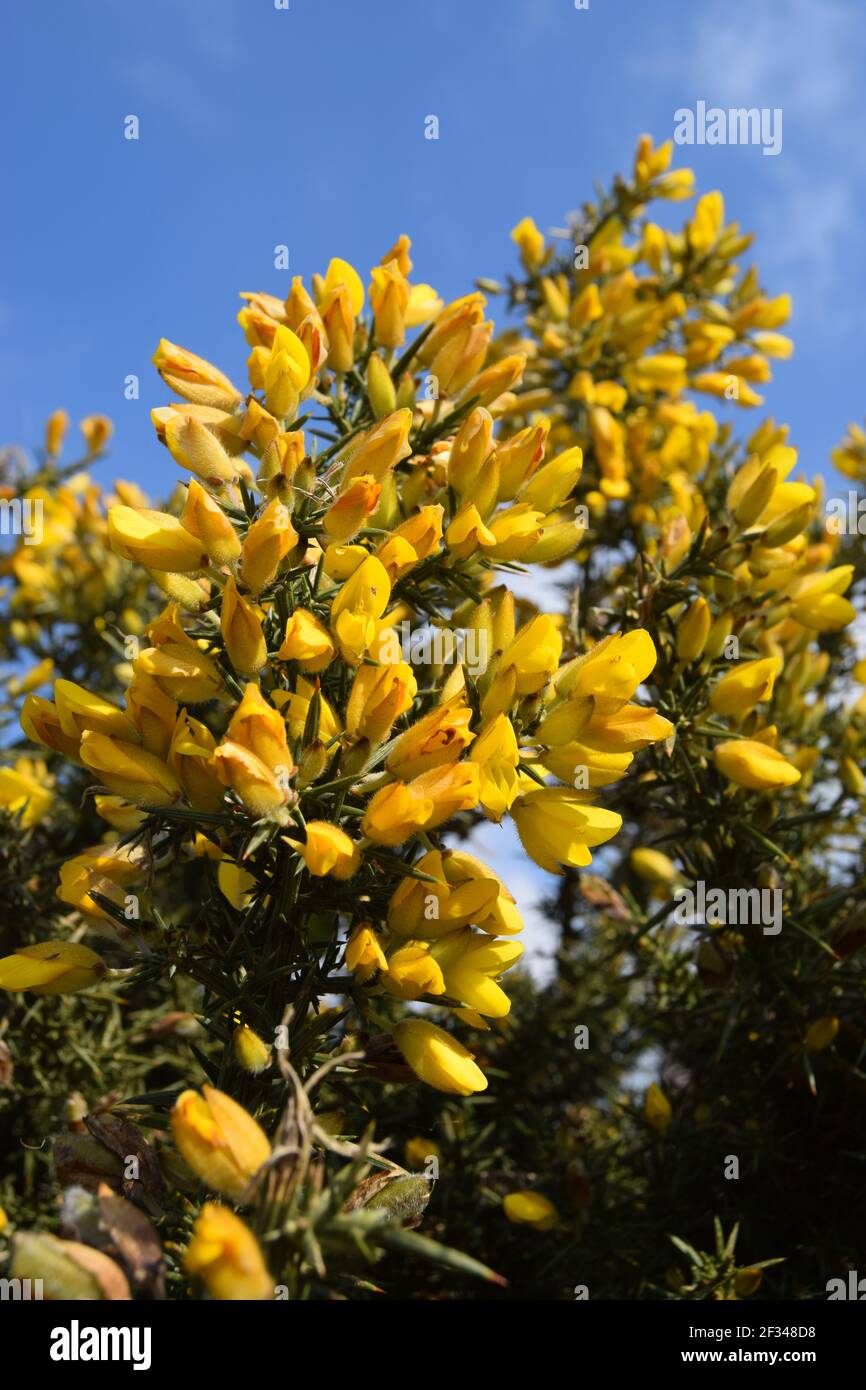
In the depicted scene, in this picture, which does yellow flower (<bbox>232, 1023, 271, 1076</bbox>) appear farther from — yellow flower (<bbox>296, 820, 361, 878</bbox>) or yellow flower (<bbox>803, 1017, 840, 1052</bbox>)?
yellow flower (<bbox>803, 1017, 840, 1052</bbox>)

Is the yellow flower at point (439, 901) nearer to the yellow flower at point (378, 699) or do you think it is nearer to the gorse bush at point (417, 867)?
the gorse bush at point (417, 867)

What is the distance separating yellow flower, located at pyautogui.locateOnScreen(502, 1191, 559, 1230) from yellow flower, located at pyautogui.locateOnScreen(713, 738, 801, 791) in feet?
1.99

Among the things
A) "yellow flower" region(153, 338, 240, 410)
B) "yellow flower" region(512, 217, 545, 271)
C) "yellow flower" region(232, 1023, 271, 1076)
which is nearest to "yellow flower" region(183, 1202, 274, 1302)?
"yellow flower" region(232, 1023, 271, 1076)

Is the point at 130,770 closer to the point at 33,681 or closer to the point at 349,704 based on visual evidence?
the point at 349,704

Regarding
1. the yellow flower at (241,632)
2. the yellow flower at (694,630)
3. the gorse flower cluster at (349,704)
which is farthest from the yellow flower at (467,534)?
the yellow flower at (694,630)

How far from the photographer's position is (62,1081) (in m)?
1.40

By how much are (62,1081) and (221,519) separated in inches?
36.1

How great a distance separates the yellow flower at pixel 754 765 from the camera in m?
1.07

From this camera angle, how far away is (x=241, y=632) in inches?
32.1

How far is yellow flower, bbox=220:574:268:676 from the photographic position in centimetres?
81

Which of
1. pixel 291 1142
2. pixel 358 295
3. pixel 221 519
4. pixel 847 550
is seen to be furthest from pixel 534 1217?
pixel 847 550

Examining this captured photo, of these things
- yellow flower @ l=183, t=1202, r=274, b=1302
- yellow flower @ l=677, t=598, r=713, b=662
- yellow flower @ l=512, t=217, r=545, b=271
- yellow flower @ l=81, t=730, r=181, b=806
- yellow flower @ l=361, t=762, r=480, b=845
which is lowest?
yellow flower @ l=183, t=1202, r=274, b=1302

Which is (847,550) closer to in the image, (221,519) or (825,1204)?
(825,1204)

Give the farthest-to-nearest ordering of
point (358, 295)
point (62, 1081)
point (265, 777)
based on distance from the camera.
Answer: point (62, 1081) < point (358, 295) < point (265, 777)
